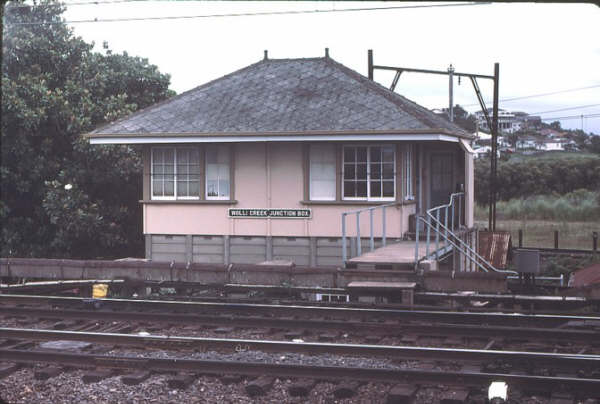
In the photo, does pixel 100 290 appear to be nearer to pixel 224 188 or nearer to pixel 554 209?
pixel 224 188

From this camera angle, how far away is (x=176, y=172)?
1809cm

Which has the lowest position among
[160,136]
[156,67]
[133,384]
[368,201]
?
[133,384]

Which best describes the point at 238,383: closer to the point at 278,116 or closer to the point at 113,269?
the point at 113,269

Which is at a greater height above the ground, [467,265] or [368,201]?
[368,201]

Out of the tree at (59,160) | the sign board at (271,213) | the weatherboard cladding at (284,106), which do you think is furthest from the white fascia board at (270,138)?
the tree at (59,160)

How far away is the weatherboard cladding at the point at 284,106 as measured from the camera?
16.9 m

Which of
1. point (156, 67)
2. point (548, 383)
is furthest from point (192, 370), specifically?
point (156, 67)

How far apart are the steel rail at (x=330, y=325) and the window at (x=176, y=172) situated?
6.77m

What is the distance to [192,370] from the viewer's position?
26.9ft

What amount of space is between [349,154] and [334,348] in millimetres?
8899

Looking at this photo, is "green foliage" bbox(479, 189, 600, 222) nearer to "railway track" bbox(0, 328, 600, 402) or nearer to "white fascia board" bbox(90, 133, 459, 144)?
"white fascia board" bbox(90, 133, 459, 144)

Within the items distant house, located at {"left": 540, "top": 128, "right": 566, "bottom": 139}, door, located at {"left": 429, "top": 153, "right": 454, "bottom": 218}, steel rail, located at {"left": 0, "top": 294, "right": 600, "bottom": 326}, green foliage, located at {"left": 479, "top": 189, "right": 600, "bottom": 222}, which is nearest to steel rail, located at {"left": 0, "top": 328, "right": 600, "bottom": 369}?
steel rail, located at {"left": 0, "top": 294, "right": 600, "bottom": 326}

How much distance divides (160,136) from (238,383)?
1030cm

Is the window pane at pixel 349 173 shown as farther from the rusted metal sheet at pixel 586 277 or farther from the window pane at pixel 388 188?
the rusted metal sheet at pixel 586 277
